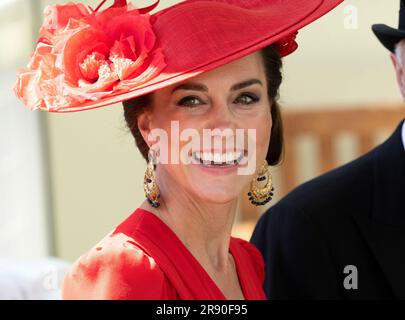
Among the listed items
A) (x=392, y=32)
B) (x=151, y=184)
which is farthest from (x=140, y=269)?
(x=392, y=32)

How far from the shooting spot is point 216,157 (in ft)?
5.87

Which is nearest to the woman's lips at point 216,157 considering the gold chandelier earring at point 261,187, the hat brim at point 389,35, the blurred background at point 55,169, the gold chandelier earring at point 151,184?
the gold chandelier earring at point 151,184

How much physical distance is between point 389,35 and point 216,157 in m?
0.75

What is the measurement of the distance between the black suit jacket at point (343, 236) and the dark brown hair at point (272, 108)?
11.8 inches

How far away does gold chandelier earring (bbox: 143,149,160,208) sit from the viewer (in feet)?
6.02

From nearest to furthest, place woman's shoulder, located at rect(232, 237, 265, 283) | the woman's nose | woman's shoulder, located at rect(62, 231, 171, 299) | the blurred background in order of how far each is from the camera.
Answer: woman's shoulder, located at rect(62, 231, 171, 299) → the woman's nose → woman's shoulder, located at rect(232, 237, 265, 283) → the blurred background

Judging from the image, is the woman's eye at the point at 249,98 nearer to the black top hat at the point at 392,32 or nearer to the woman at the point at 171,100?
the woman at the point at 171,100

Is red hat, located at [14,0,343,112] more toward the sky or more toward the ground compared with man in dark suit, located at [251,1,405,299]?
more toward the sky

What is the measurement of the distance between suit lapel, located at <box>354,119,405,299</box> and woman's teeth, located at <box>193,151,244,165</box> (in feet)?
2.01

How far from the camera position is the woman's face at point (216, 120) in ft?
5.75

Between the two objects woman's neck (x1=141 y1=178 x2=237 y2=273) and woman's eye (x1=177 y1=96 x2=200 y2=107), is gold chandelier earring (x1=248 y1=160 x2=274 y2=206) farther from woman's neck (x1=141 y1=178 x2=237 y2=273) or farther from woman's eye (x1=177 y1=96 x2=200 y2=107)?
woman's eye (x1=177 y1=96 x2=200 y2=107)

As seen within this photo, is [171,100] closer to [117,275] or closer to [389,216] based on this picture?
[117,275]

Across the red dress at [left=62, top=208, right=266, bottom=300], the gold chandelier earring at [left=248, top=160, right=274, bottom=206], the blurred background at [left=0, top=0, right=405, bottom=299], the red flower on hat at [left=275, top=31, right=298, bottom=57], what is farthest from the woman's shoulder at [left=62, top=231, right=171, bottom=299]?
the blurred background at [left=0, top=0, right=405, bottom=299]

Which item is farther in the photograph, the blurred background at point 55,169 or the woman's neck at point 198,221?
the blurred background at point 55,169
